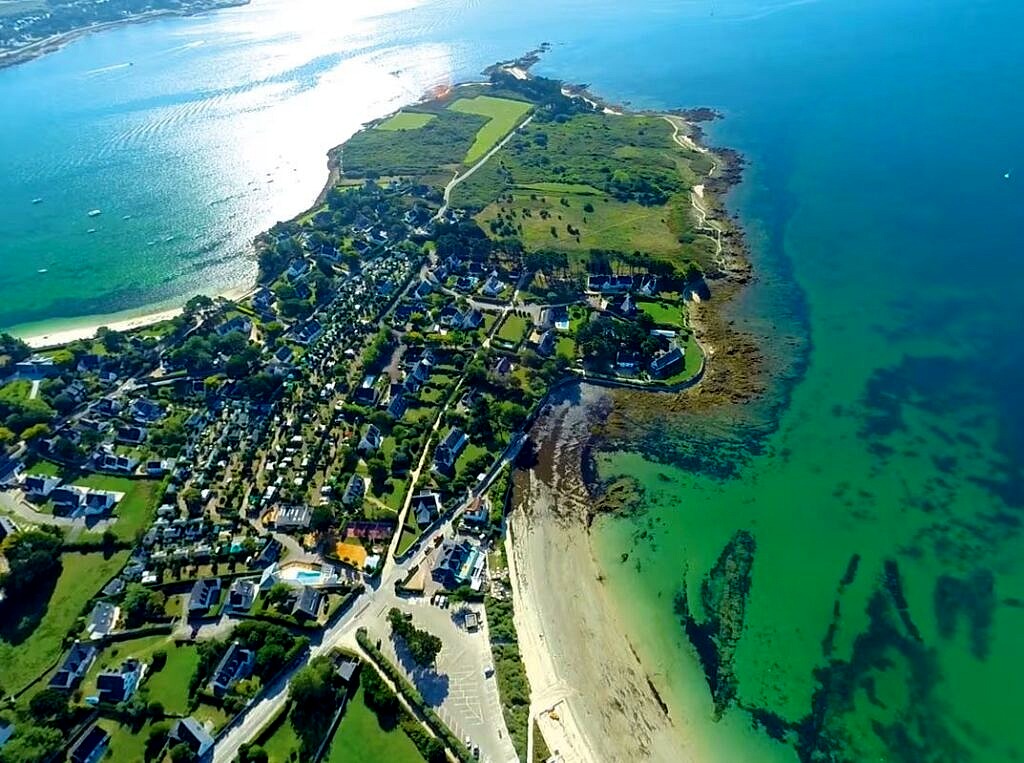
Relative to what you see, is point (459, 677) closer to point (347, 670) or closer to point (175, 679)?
point (347, 670)

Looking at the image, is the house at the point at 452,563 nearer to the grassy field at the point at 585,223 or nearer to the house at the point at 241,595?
the house at the point at 241,595

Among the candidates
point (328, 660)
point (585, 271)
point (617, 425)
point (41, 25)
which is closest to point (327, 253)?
point (585, 271)

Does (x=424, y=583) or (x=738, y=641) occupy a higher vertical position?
(x=424, y=583)

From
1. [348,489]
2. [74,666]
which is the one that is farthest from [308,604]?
[74,666]

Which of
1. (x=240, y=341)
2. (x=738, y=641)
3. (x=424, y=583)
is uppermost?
(x=240, y=341)

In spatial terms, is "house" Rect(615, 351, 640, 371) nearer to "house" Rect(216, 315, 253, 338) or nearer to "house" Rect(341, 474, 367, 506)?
"house" Rect(341, 474, 367, 506)

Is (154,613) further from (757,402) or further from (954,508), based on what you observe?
(954,508)

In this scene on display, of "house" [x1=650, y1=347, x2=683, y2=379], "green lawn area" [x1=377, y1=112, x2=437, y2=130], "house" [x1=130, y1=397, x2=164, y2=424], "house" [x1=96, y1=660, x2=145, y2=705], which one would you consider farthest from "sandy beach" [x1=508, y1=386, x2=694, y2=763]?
"green lawn area" [x1=377, y1=112, x2=437, y2=130]
